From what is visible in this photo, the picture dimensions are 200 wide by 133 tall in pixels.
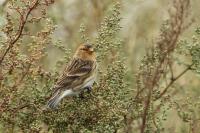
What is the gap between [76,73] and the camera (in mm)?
7223

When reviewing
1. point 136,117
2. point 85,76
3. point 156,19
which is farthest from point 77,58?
point 156,19

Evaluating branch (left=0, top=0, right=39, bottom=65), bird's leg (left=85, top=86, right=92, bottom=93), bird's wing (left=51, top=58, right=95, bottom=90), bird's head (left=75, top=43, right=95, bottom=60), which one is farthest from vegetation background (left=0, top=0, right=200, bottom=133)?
bird's head (left=75, top=43, right=95, bottom=60)

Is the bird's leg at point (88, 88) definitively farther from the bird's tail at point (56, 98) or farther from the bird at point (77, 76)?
the bird's tail at point (56, 98)

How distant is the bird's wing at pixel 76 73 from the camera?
21.7 ft

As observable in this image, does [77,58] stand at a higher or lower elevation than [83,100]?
higher

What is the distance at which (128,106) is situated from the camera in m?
5.54

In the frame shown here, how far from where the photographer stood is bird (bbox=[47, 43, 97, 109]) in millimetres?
5941

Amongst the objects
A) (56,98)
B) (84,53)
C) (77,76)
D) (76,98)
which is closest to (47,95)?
(56,98)

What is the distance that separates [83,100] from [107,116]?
1.22 ft

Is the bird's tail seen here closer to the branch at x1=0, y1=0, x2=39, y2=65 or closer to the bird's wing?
the bird's wing

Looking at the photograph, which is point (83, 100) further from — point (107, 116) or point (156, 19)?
point (156, 19)

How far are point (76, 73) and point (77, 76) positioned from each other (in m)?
0.03

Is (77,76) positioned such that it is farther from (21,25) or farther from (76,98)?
(21,25)

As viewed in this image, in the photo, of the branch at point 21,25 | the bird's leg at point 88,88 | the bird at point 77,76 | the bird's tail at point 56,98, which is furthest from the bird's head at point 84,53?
the branch at point 21,25
